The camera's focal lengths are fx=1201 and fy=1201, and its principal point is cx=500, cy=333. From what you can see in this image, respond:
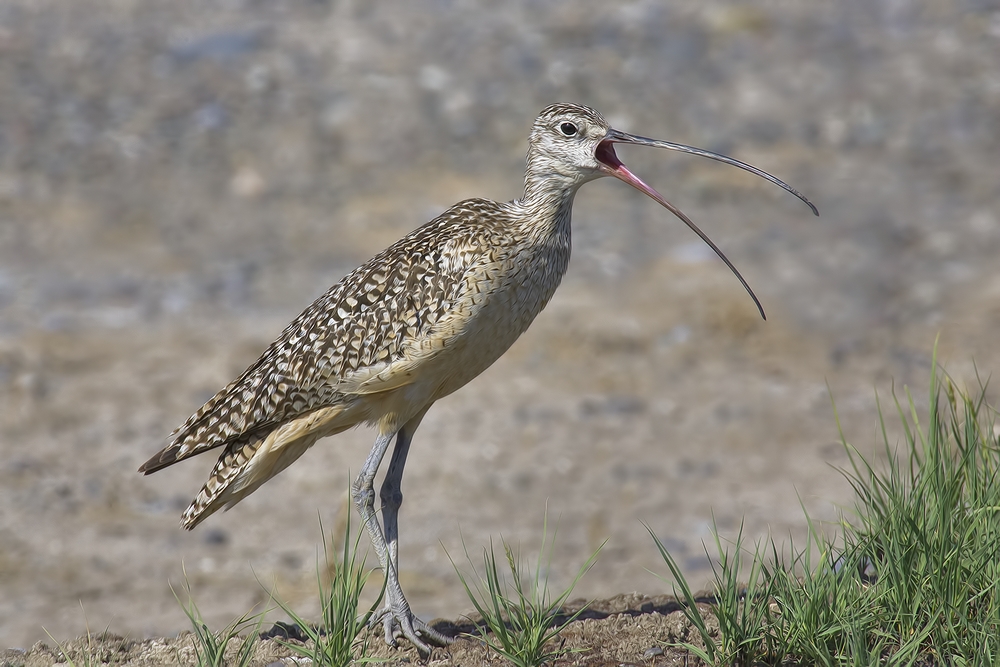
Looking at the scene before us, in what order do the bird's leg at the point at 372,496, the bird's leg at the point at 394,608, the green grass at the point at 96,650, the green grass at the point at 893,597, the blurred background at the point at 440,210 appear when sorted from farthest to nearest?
the blurred background at the point at 440,210, the bird's leg at the point at 372,496, the bird's leg at the point at 394,608, the green grass at the point at 96,650, the green grass at the point at 893,597

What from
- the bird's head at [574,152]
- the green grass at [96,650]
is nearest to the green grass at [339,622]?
the green grass at [96,650]

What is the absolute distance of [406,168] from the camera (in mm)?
11516

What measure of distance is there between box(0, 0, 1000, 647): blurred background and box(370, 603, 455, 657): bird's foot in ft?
3.14

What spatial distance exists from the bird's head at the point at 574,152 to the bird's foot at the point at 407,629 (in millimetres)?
1854

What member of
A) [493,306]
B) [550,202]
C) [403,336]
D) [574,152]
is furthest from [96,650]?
[574,152]

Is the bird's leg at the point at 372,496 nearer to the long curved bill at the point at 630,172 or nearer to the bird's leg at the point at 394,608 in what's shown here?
the bird's leg at the point at 394,608

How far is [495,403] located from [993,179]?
593 cm

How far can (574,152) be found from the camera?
16.7 feet

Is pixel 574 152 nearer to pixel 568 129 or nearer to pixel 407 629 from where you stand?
pixel 568 129

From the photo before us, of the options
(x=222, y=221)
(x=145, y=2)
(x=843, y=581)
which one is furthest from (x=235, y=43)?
(x=843, y=581)

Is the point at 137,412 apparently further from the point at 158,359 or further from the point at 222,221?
the point at 222,221

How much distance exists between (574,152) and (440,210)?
5784mm

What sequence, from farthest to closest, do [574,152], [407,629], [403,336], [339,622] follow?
1. [574,152]
2. [403,336]
3. [407,629]
4. [339,622]

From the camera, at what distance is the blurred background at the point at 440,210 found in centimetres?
768
